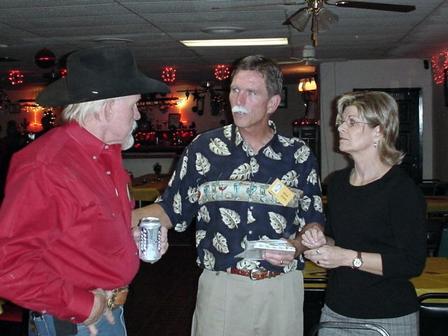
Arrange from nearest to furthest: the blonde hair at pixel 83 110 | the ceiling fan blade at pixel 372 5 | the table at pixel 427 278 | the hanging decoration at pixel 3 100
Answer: the blonde hair at pixel 83 110, the table at pixel 427 278, the ceiling fan blade at pixel 372 5, the hanging decoration at pixel 3 100

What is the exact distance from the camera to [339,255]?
2.45 m

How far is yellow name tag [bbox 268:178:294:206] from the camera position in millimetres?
2682

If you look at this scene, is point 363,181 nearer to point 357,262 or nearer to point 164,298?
point 357,262

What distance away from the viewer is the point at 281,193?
8.82ft

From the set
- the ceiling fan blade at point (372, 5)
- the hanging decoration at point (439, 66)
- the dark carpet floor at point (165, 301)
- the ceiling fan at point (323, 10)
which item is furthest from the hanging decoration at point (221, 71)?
the ceiling fan blade at point (372, 5)

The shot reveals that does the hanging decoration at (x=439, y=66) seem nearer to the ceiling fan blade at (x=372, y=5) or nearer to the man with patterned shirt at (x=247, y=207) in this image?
the ceiling fan blade at (x=372, y=5)

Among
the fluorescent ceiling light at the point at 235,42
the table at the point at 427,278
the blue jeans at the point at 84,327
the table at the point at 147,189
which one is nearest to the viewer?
the blue jeans at the point at 84,327

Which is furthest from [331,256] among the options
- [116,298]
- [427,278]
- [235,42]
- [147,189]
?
[235,42]

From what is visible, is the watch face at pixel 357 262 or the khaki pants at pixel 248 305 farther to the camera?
the khaki pants at pixel 248 305

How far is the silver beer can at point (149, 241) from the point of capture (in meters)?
2.26

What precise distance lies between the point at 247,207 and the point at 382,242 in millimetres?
591

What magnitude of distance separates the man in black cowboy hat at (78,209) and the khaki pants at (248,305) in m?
0.63

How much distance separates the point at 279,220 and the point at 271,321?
45 cm

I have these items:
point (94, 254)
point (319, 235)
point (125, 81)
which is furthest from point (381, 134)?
point (94, 254)
